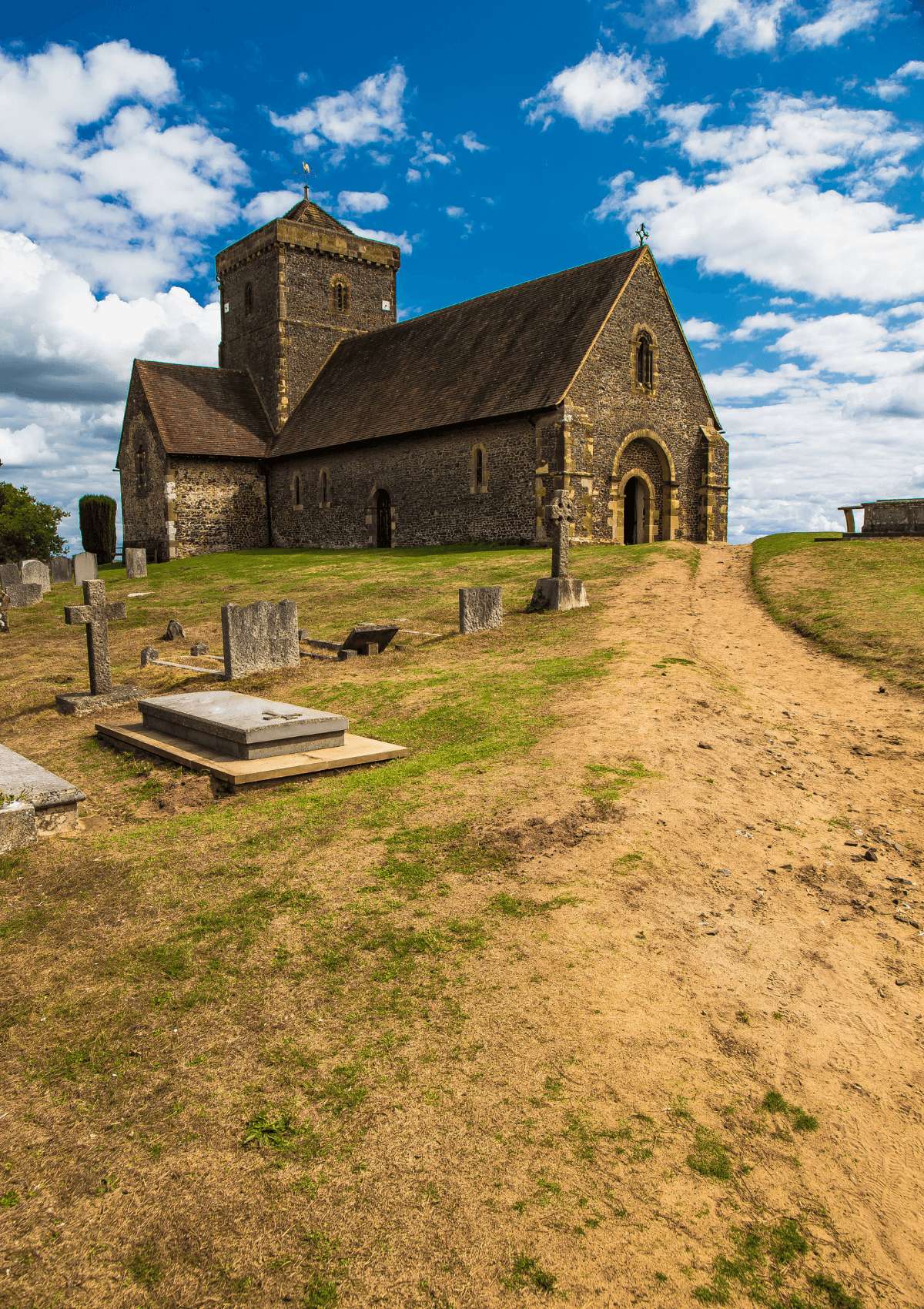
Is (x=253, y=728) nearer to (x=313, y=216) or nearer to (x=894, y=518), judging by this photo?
(x=894, y=518)

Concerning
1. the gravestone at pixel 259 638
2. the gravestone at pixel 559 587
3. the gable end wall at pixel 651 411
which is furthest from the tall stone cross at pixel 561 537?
the gable end wall at pixel 651 411

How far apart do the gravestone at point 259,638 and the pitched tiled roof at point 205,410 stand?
24083mm

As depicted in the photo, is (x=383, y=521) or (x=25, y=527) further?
(x=25, y=527)

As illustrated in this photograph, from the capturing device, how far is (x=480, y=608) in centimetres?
1272

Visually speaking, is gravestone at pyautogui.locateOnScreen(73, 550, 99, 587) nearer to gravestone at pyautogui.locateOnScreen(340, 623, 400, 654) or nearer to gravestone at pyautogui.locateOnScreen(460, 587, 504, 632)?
gravestone at pyautogui.locateOnScreen(340, 623, 400, 654)

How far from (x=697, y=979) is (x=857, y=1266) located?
1433 mm

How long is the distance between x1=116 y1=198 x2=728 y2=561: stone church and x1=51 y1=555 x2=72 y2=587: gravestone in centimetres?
624

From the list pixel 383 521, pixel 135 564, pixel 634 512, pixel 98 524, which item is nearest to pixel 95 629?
pixel 135 564

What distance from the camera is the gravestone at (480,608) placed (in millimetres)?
12500

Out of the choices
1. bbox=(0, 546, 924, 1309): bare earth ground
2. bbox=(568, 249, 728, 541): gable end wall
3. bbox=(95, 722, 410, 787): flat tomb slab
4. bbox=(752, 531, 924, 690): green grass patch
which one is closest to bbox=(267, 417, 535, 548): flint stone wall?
bbox=(568, 249, 728, 541): gable end wall

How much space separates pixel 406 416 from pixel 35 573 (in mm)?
12766

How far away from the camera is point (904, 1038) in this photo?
3826mm

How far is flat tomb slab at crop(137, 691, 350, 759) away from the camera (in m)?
7.10

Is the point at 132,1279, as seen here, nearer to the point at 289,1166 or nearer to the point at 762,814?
the point at 289,1166
